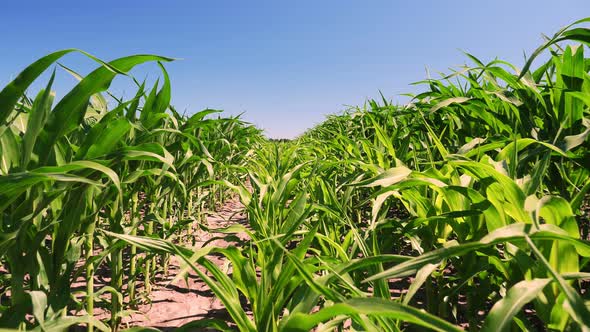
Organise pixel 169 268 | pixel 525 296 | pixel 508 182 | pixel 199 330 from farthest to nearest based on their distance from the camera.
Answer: pixel 169 268, pixel 199 330, pixel 508 182, pixel 525 296

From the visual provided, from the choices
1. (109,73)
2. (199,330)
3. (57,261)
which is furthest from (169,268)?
(109,73)

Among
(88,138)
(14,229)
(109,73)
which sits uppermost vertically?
(109,73)

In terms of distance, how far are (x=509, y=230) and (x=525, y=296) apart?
86 millimetres

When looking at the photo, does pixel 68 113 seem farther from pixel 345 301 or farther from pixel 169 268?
pixel 169 268

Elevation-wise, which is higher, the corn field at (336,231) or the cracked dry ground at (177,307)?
the corn field at (336,231)

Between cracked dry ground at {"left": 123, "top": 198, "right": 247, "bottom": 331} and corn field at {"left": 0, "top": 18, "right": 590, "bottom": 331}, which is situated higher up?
corn field at {"left": 0, "top": 18, "right": 590, "bottom": 331}

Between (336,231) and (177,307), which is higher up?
(336,231)

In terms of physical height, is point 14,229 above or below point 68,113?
below

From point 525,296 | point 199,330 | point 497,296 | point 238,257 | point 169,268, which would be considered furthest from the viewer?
point 169,268

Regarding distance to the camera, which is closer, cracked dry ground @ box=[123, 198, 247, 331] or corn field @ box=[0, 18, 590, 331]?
corn field @ box=[0, 18, 590, 331]

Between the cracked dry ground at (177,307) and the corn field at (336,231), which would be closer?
the corn field at (336,231)

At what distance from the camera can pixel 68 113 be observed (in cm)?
69

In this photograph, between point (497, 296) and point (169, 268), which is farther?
point (169, 268)

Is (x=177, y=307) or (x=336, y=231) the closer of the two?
(x=336, y=231)
